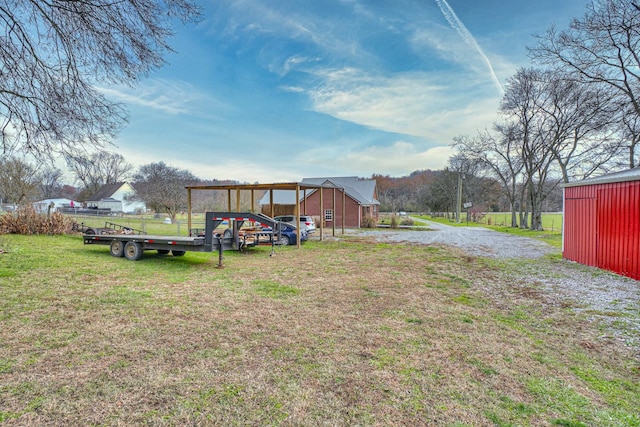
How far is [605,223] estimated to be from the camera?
10.1 m

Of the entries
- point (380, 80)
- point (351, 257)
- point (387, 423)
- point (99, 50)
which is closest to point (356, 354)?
point (387, 423)

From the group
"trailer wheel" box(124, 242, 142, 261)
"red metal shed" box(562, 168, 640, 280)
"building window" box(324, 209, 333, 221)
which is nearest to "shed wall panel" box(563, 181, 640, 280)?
"red metal shed" box(562, 168, 640, 280)

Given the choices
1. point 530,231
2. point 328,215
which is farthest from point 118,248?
point 530,231

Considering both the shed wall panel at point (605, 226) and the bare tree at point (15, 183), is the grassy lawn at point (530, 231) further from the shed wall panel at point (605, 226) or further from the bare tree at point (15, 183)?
the bare tree at point (15, 183)

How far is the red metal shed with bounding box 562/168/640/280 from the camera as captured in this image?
9.01 metres

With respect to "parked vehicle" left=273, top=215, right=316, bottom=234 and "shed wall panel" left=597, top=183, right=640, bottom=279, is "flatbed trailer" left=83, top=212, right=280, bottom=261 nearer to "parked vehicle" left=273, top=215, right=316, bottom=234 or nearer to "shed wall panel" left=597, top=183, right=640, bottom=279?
"parked vehicle" left=273, top=215, right=316, bottom=234

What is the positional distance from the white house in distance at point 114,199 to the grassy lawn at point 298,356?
58833 mm

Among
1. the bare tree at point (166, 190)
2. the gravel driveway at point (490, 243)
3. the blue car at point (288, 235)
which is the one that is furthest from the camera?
the bare tree at point (166, 190)

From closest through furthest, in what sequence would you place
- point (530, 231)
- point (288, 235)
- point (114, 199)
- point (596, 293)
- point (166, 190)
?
point (596, 293) < point (288, 235) < point (530, 231) < point (166, 190) < point (114, 199)

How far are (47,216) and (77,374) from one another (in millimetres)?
16148

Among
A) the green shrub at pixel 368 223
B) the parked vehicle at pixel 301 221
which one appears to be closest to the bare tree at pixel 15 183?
the parked vehicle at pixel 301 221

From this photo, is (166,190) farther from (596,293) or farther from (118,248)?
(596,293)

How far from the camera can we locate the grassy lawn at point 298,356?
2717mm

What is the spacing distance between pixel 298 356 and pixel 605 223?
37.2 feet
